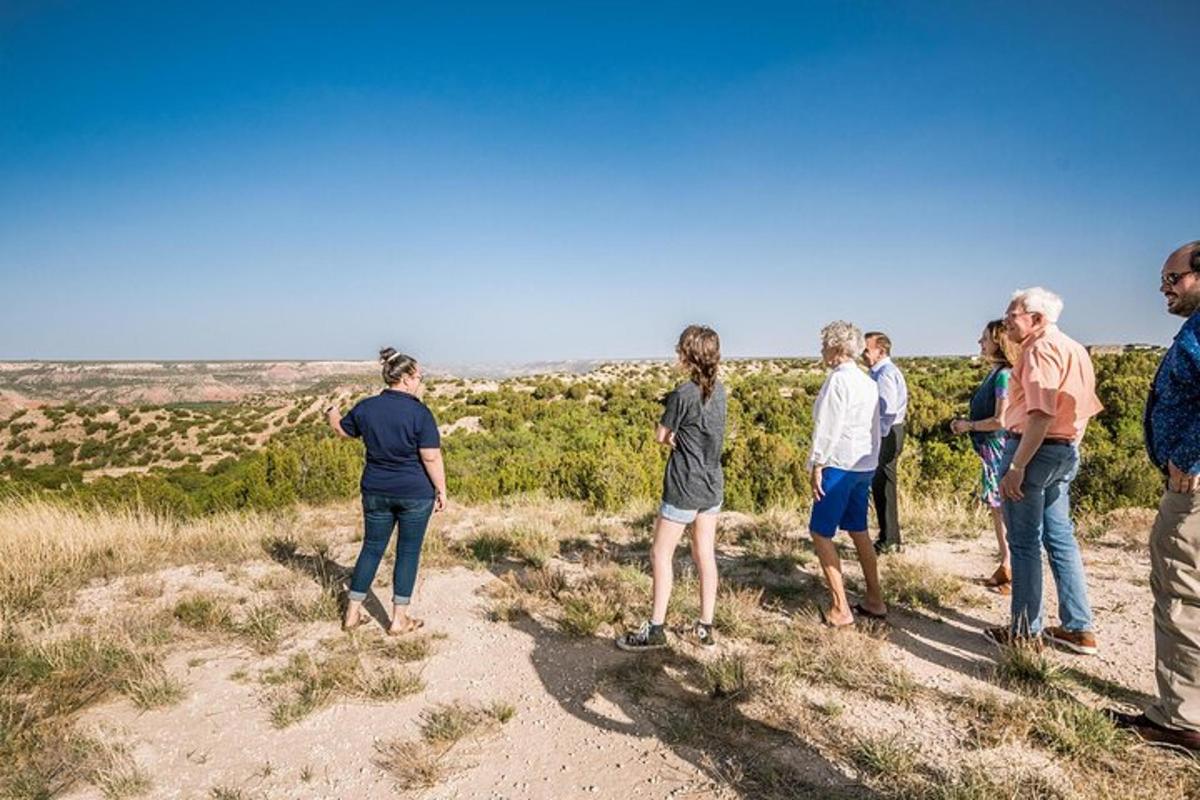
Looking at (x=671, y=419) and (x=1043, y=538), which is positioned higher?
(x=671, y=419)

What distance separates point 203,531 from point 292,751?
16.8ft

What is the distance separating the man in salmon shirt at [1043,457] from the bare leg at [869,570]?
766 millimetres

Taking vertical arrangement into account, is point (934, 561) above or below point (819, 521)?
below

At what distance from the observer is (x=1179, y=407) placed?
248cm

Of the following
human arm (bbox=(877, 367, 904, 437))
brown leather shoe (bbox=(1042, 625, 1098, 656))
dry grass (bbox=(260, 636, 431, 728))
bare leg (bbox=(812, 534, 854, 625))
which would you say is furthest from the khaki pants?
dry grass (bbox=(260, 636, 431, 728))

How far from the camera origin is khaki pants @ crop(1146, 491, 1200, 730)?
244cm

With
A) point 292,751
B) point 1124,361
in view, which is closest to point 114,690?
point 292,751

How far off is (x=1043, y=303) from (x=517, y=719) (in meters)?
3.81

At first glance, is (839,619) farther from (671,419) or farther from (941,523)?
(941,523)

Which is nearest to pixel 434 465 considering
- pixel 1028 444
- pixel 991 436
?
pixel 1028 444

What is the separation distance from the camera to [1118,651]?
372 cm

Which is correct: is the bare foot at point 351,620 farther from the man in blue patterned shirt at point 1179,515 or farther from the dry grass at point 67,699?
the man in blue patterned shirt at point 1179,515

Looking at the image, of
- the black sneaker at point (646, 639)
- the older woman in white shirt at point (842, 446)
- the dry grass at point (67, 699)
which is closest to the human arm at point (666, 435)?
the older woman in white shirt at point (842, 446)

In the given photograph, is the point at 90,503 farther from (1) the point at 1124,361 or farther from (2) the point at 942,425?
(1) the point at 1124,361
